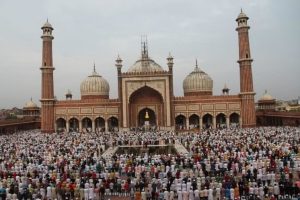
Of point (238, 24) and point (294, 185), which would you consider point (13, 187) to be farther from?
point (238, 24)

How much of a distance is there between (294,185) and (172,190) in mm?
3228

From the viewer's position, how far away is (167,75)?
3169 cm

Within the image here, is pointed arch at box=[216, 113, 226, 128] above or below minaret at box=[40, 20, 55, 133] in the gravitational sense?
below

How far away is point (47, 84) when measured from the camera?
32.6m

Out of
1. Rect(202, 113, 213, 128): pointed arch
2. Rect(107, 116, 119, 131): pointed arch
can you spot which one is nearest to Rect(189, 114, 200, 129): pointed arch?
Rect(202, 113, 213, 128): pointed arch

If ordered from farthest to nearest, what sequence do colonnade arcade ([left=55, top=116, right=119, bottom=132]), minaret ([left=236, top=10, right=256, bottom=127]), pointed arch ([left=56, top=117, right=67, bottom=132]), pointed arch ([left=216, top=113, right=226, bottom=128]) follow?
pointed arch ([left=56, top=117, right=67, bottom=132]), pointed arch ([left=216, top=113, right=226, bottom=128]), colonnade arcade ([left=55, top=116, right=119, bottom=132]), minaret ([left=236, top=10, right=256, bottom=127])

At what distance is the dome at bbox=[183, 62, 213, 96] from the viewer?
36469 millimetres

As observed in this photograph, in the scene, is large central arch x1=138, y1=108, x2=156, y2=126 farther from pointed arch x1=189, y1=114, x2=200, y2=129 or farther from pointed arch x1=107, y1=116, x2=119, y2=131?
pointed arch x1=189, y1=114, x2=200, y2=129

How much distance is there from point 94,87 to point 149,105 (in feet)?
22.7

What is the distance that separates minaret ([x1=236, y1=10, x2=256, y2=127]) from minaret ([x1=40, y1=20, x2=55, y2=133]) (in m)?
16.7

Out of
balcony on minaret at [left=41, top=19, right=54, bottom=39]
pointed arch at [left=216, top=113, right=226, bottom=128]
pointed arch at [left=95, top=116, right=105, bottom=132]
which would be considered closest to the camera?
balcony on minaret at [left=41, top=19, right=54, bottom=39]

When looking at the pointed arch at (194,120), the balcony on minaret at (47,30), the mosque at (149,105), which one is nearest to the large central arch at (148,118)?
the mosque at (149,105)

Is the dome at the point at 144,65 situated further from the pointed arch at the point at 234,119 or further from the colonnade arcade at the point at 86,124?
the pointed arch at the point at 234,119

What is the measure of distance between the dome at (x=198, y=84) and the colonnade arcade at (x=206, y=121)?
134 inches
